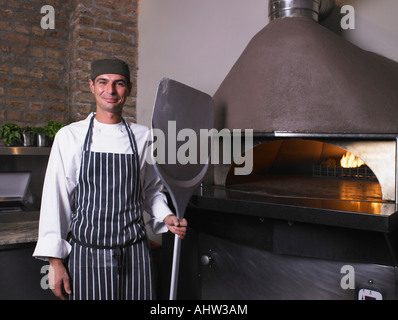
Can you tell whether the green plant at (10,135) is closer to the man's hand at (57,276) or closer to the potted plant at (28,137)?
the potted plant at (28,137)

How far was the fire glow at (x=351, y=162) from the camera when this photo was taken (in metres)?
1.96

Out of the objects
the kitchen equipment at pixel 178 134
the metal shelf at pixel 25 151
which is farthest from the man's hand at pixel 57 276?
the metal shelf at pixel 25 151

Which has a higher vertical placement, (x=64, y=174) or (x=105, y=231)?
(x=64, y=174)

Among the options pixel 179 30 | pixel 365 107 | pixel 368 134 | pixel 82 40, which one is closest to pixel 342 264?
pixel 368 134

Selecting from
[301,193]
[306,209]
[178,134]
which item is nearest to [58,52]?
[178,134]

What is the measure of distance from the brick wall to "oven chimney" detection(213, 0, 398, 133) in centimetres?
132

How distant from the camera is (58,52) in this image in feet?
9.30

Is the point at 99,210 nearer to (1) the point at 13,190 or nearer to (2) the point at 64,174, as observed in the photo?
(2) the point at 64,174

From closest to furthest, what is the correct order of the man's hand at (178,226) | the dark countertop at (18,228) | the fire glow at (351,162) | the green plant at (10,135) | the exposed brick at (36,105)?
the man's hand at (178,226) < the dark countertop at (18,228) < the fire glow at (351,162) < the green plant at (10,135) < the exposed brick at (36,105)

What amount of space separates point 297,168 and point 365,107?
106 centimetres

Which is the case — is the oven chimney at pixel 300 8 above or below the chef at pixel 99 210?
above

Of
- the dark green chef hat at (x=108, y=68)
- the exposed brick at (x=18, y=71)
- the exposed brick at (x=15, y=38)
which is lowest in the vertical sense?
the dark green chef hat at (x=108, y=68)

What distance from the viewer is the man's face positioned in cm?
133

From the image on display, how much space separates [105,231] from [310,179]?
49.7 inches
